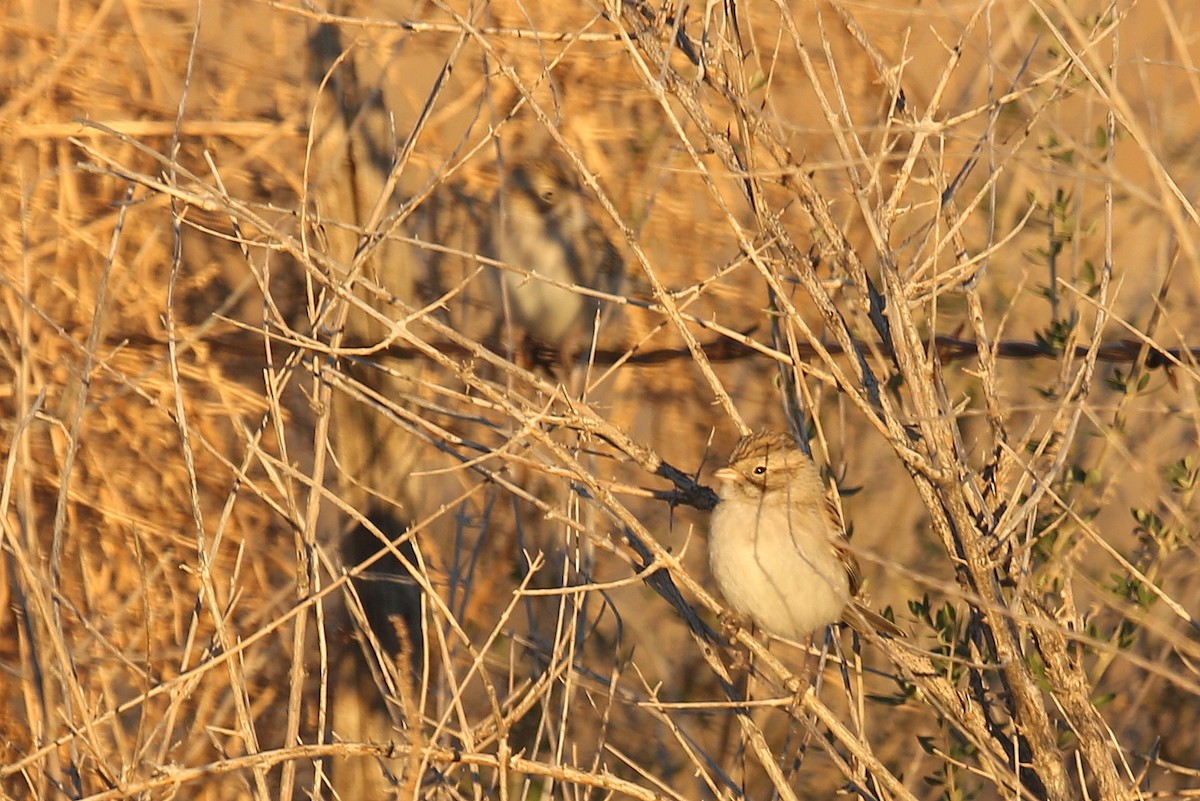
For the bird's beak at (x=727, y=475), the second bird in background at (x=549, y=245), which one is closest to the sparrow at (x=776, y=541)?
the bird's beak at (x=727, y=475)

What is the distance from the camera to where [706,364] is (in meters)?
3.40

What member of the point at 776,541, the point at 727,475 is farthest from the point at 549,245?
the point at 776,541

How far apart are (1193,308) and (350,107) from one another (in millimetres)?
3314

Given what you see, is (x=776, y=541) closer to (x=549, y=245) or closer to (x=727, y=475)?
(x=727, y=475)

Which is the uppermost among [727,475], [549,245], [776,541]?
[549,245]

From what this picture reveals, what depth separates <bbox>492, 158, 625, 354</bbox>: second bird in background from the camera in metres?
5.27

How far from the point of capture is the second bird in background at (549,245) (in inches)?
207

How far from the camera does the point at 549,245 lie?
5.30 metres

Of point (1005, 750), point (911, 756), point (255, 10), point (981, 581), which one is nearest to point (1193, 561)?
point (911, 756)

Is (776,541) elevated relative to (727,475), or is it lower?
lower

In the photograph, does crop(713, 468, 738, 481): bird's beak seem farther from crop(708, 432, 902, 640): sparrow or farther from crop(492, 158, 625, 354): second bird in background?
crop(492, 158, 625, 354): second bird in background

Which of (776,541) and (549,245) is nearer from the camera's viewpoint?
(776,541)

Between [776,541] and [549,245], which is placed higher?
[549,245]

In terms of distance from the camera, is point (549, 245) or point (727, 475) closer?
point (727, 475)
